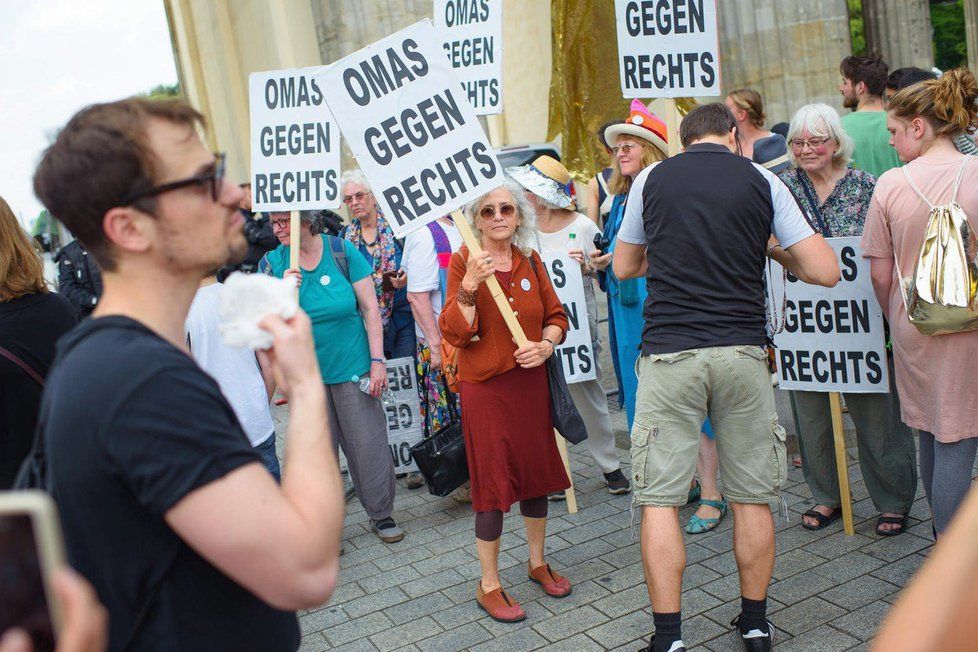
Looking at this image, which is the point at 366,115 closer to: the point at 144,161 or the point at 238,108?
the point at 144,161

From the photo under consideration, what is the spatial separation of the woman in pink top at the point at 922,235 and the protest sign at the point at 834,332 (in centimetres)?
49

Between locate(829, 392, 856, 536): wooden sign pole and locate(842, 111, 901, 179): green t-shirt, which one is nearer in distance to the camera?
locate(829, 392, 856, 536): wooden sign pole

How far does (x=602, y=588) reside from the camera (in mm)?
4504

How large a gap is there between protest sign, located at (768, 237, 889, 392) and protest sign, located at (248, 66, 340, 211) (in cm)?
250

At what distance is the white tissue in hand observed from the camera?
5.80 ft

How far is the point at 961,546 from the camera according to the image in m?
0.77

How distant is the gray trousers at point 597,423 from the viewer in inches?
231

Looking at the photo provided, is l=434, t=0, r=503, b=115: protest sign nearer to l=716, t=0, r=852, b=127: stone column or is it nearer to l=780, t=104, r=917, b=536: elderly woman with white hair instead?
l=780, t=104, r=917, b=536: elderly woman with white hair

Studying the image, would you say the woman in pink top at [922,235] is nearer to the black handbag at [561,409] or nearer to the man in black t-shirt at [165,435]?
the black handbag at [561,409]

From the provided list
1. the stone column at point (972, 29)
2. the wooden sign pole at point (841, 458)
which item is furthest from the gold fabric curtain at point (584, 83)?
the stone column at point (972, 29)

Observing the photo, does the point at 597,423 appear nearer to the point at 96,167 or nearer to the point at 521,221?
the point at 521,221

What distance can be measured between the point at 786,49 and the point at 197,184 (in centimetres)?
1342

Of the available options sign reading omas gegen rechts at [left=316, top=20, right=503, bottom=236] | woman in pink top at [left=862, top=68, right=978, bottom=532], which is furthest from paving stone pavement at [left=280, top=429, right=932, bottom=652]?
sign reading omas gegen rechts at [left=316, top=20, right=503, bottom=236]

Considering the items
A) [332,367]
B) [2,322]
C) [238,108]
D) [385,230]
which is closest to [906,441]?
[332,367]
